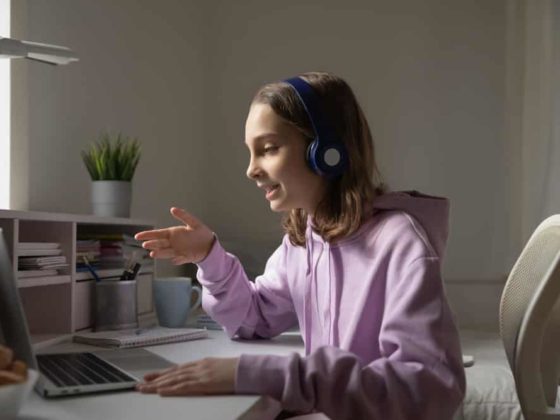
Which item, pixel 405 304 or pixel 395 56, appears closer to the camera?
pixel 405 304

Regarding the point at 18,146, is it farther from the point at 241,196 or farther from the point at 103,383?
the point at 241,196

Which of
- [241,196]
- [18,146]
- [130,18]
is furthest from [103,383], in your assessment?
[241,196]

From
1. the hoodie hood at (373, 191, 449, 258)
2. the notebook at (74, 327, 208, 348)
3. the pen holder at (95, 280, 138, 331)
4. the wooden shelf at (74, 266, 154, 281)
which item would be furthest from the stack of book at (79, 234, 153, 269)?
the hoodie hood at (373, 191, 449, 258)

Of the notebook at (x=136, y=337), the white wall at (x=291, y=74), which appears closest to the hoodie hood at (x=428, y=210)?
the notebook at (x=136, y=337)

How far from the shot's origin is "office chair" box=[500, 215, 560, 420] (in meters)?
1.19

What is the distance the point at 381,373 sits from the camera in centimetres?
86

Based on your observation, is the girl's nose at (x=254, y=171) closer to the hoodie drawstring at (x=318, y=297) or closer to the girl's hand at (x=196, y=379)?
the hoodie drawstring at (x=318, y=297)

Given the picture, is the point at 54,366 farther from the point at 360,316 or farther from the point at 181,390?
the point at 360,316

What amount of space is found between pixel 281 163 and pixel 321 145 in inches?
3.2

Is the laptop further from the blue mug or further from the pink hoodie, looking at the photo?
the blue mug

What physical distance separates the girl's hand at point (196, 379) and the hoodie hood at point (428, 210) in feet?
1.33

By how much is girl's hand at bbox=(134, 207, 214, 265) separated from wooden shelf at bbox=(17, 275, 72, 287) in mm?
189

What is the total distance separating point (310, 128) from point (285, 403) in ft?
1.58

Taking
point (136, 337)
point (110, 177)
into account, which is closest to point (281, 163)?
point (136, 337)
